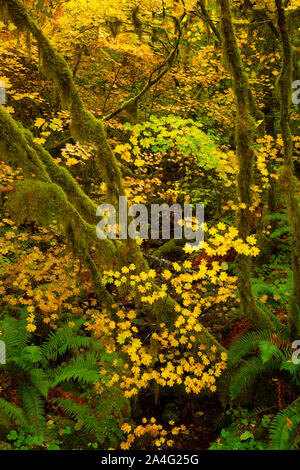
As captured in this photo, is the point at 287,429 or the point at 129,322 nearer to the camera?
the point at 287,429

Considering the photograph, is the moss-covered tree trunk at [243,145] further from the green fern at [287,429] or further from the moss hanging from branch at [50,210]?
the moss hanging from branch at [50,210]

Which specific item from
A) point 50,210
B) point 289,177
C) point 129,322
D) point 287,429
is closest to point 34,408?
point 129,322

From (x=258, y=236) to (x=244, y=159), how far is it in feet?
12.6

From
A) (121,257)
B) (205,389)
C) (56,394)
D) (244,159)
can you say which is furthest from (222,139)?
(56,394)

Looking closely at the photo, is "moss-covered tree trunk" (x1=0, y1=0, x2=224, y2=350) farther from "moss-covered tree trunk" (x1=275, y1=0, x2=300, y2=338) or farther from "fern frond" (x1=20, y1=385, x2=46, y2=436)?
"moss-covered tree trunk" (x1=275, y1=0, x2=300, y2=338)

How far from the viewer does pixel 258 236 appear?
7887mm

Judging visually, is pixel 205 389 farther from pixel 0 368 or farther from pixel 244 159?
pixel 244 159

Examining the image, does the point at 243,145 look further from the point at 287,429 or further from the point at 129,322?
the point at 287,429

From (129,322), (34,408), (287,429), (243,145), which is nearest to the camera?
(287,429)

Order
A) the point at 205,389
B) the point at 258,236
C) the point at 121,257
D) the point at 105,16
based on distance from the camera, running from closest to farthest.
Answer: the point at 121,257, the point at 205,389, the point at 105,16, the point at 258,236

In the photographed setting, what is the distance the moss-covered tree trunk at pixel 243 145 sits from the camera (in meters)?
4.12

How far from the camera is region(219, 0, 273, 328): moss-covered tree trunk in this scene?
4121mm

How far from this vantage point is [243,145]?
173 inches

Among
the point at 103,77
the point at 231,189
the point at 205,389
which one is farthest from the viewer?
the point at 103,77
